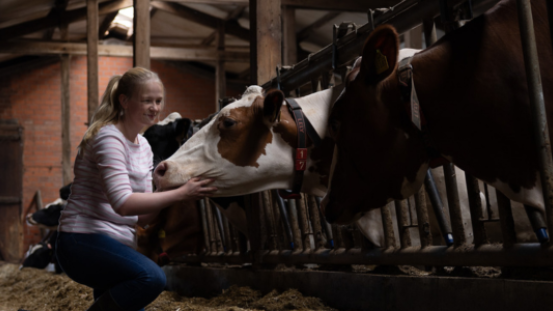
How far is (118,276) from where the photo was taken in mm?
2480

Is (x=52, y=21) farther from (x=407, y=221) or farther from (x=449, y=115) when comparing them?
(x=449, y=115)

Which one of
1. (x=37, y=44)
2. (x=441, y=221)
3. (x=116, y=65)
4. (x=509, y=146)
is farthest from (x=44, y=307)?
(x=116, y=65)

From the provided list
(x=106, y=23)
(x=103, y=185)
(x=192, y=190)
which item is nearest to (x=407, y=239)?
(x=192, y=190)

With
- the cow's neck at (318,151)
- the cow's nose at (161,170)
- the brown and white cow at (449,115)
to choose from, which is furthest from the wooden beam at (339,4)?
the brown and white cow at (449,115)

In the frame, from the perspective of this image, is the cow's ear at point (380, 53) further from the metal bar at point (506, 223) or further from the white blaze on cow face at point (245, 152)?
the white blaze on cow face at point (245, 152)

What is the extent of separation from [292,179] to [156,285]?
942 mm

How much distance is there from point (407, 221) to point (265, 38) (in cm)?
189

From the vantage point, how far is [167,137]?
523 centimetres

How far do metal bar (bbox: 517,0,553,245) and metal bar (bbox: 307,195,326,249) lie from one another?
77.1 inches

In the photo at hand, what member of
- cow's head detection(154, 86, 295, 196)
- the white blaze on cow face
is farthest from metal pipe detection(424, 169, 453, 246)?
cow's head detection(154, 86, 295, 196)

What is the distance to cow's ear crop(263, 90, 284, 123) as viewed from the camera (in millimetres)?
2924

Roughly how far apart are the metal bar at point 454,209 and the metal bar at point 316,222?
3.88 feet

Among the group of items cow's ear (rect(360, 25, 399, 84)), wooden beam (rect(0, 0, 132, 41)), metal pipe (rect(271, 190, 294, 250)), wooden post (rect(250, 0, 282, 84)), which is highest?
wooden beam (rect(0, 0, 132, 41))

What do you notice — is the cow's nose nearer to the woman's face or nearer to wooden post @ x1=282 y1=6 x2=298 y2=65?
the woman's face
